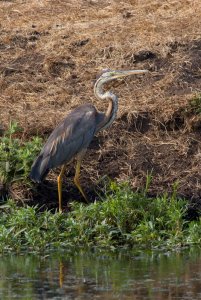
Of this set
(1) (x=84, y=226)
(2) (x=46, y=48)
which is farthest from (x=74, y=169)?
(2) (x=46, y=48)

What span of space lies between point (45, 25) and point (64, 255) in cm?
523

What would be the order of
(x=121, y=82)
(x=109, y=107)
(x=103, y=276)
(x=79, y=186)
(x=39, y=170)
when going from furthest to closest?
(x=121, y=82) < (x=109, y=107) < (x=79, y=186) < (x=39, y=170) < (x=103, y=276)

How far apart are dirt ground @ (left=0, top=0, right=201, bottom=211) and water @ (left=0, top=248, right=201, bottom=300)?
4.94 ft

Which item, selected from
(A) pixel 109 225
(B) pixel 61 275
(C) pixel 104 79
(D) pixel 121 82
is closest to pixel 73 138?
(C) pixel 104 79

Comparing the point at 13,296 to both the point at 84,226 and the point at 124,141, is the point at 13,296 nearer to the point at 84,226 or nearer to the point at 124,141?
the point at 84,226

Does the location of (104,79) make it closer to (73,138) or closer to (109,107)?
(109,107)

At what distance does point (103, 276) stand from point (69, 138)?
251 centimetres

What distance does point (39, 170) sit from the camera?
1098cm

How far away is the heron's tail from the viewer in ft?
35.9

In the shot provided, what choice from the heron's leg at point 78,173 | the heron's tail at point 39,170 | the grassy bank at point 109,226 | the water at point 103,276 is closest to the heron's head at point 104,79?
the heron's leg at point 78,173

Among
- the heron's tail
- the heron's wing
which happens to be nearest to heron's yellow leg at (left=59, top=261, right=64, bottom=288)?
the heron's tail

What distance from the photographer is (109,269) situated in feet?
30.9

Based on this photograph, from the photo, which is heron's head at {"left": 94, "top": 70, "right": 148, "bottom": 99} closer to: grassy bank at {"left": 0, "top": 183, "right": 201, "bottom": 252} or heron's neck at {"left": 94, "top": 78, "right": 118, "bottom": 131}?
heron's neck at {"left": 94, "top": 78, "right": 118, "bottom": 131}

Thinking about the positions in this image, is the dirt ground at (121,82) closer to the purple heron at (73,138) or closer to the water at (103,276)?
the purple heron at (73,138)
